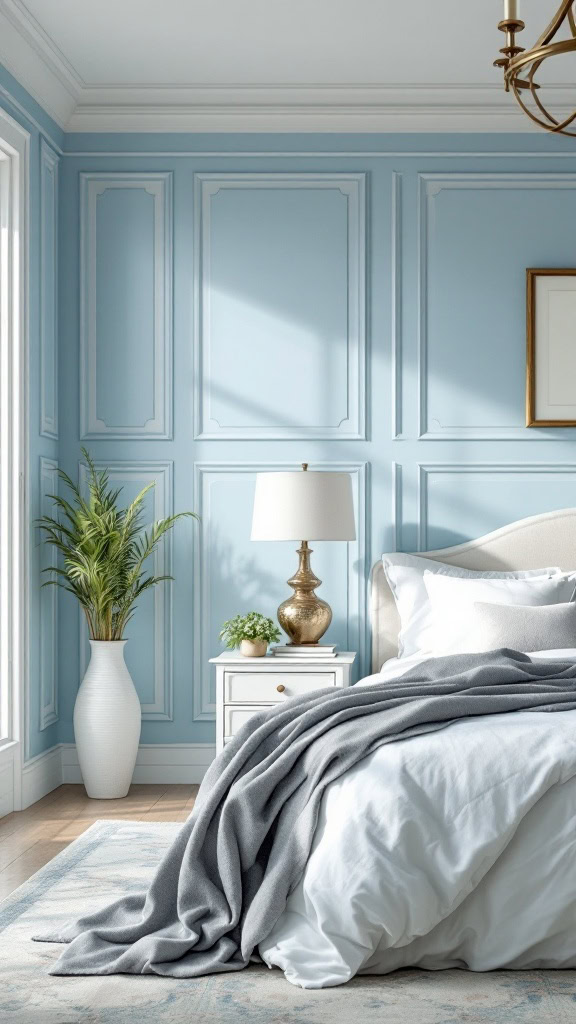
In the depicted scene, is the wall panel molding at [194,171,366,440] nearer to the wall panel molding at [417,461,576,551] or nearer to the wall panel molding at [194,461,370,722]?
the wall panel molding at [194,461,370,722]

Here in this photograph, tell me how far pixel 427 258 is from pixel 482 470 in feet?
3.32

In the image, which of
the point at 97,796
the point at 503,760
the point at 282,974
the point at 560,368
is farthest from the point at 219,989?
the point at 560,368

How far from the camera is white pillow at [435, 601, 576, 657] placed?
3.99m

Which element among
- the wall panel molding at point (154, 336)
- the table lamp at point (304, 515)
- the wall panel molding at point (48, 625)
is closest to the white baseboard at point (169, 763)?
the wall panel molding at point (48, 625)

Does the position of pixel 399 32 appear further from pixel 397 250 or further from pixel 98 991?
pixel 98 991

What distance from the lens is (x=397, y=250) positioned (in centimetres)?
498

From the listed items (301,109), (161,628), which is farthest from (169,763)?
(301,109)

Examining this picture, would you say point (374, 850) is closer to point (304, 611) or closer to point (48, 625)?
point (304, 611)

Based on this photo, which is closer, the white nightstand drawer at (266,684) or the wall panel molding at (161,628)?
the white nightstand drawer at (266,684)

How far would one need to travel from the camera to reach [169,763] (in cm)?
498

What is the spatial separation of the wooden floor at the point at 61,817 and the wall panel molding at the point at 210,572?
0.48 meters

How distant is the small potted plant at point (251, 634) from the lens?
4492 millimetres

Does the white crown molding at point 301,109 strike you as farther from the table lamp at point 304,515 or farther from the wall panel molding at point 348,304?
the table lamp at point 304,515

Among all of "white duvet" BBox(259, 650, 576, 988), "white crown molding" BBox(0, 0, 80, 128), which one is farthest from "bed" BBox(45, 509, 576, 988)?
"white crown molding" BBox(0, 0, 80, 128)
